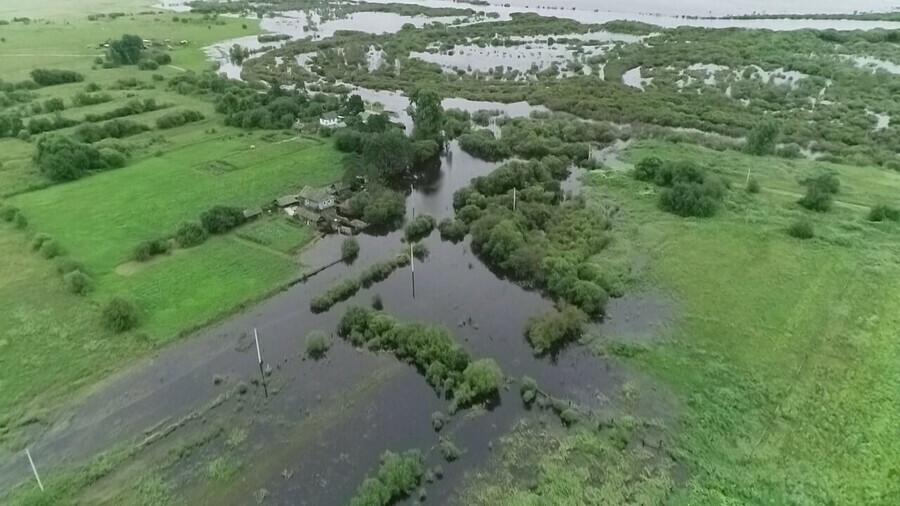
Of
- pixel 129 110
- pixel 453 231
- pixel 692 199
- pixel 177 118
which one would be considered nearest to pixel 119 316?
pixel 453 231

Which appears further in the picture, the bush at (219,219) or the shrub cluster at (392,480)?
the bush at (219,219)

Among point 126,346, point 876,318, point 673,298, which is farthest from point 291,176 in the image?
point 876,318

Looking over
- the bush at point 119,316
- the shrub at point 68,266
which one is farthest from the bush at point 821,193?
the shrub at point 68,266

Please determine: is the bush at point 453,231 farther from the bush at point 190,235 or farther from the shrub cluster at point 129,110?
the shrub cluster at point 129,110

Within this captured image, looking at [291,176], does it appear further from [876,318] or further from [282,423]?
[876,318]

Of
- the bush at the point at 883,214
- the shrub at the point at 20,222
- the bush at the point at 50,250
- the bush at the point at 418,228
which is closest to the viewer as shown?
the bush at the point at 50,250

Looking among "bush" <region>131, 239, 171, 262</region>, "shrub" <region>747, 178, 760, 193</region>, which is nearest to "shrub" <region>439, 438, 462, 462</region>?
"bush" <region>131, 239, 171, 262</region>

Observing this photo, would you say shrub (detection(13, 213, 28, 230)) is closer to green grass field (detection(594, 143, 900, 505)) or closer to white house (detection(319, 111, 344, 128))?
white house (detection(319, 111, 344, 128))
